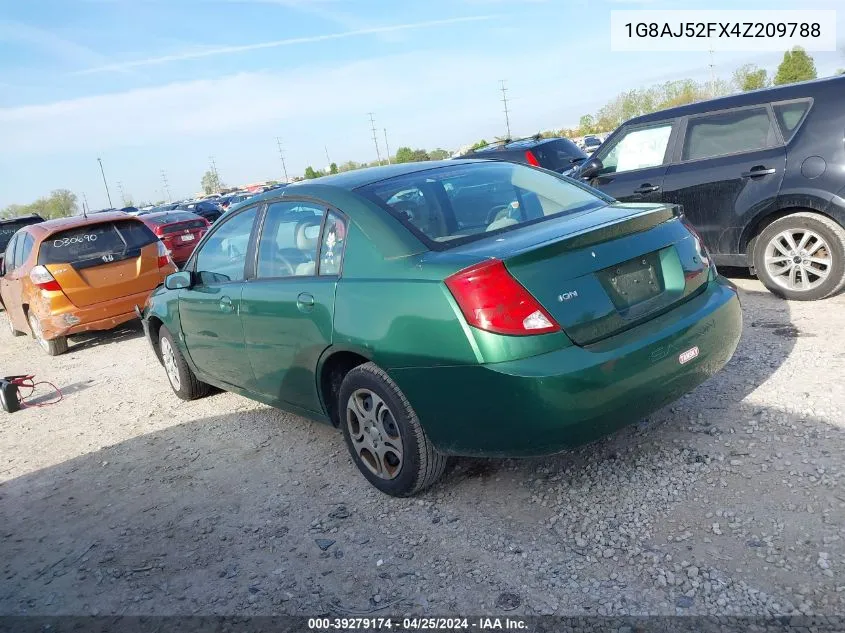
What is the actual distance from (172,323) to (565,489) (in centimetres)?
342

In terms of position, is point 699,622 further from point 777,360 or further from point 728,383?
point 777,360

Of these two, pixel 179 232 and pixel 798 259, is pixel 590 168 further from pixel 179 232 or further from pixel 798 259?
pixel 179 232

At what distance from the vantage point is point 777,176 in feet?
18.9

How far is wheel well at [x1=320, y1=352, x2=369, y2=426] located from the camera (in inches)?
145

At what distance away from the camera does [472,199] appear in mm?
3768

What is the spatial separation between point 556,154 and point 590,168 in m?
4.45

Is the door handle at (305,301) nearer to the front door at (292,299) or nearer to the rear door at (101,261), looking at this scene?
the front door at (292,299)

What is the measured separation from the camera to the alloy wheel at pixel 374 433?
344 cm

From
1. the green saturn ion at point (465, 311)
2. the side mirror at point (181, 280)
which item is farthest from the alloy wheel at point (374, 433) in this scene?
the side mirror at point (181, 280)

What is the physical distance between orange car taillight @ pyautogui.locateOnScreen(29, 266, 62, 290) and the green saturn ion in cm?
490

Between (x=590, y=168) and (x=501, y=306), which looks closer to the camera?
(x=501, y=306)

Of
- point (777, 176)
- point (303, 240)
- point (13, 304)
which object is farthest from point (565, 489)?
point (13, 304)

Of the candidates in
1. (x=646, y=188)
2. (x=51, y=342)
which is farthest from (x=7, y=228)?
(x=646, y=188)

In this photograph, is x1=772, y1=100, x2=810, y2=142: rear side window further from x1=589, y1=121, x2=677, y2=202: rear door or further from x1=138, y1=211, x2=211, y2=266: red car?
x1=138, y1=211, x2=211, y2=266: red car
